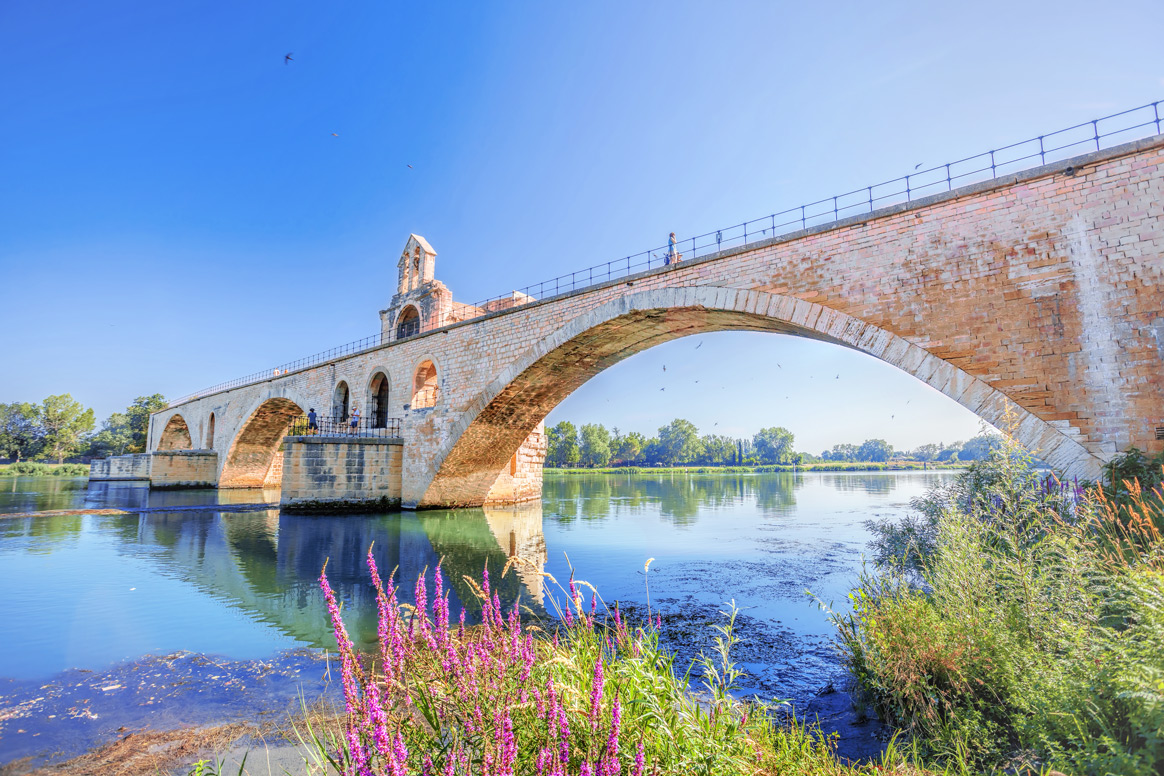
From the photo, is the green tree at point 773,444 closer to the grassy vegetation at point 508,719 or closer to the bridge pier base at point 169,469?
the bridge pier base at point 169,469

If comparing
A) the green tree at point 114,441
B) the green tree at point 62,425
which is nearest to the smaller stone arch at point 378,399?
the green tree at point 114,441

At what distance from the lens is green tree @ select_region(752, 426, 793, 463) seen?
101500 mm

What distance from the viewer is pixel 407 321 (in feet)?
82.3

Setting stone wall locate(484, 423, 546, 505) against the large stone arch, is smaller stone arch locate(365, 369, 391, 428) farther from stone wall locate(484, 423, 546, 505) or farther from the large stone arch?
stone wall locate(484, 423, 546, 505)

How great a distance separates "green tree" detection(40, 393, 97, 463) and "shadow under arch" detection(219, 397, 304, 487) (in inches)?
2047

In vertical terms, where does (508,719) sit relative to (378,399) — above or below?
below

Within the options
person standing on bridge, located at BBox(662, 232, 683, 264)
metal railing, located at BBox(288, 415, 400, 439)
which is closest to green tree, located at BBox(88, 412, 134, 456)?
metal railing, located at BBox(288, 415, 400, 439)

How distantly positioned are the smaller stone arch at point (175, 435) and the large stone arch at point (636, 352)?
117 feet

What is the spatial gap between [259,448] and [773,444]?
89.6 meters

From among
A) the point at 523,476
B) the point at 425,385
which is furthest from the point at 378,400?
the point at 523,476

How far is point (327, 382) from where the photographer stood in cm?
2414

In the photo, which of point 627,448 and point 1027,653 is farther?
point 627,448

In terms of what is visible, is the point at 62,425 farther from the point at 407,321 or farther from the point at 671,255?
the point at 671,255

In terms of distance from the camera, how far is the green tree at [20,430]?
63.2 meters
